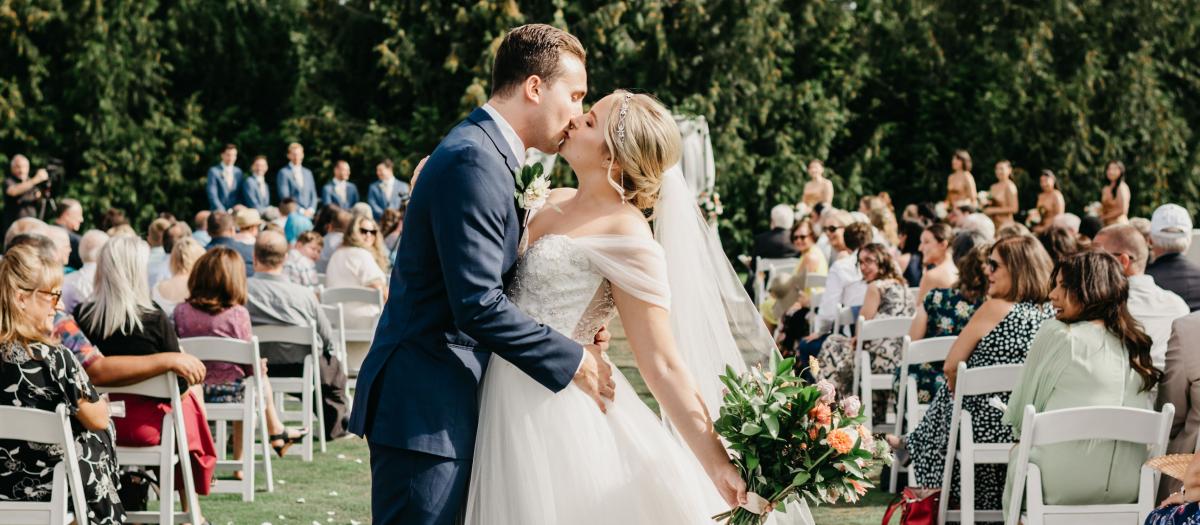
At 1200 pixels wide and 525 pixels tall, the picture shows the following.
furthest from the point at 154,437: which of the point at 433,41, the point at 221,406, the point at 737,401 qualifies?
the point at 433,41

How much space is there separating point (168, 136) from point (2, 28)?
11.1 feet

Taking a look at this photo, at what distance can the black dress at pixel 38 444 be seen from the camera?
4.88 m

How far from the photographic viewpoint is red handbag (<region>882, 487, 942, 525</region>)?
20.2 ft

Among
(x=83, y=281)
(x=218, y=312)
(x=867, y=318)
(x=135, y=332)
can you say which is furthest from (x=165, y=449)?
(x=867, y=318)

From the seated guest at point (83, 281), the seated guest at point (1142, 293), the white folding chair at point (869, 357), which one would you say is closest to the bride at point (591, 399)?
the seated guest at point (1142, 293)

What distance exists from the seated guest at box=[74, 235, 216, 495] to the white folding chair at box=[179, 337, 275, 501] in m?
0.60

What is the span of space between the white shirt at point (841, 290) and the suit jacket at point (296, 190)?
458 inches

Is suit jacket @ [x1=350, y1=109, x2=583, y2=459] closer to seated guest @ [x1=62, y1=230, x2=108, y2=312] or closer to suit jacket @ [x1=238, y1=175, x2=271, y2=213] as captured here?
seated guest @ [x1=62, y1=230, x2=108, y2=312]

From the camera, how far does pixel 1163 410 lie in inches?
190

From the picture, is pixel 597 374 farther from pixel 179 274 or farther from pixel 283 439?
pixel 179 274

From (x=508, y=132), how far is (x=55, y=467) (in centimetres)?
244

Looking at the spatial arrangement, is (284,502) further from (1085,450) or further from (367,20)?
(367,20)

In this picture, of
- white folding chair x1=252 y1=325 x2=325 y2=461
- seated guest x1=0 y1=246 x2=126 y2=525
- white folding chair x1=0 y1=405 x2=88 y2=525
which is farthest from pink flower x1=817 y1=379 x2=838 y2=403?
white folding chair x1=252 y1=325 x2=325 y2=461

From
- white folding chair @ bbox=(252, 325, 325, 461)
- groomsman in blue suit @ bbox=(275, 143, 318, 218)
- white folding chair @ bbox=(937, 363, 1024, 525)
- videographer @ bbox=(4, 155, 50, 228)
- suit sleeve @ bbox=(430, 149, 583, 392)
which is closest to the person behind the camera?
suit sleeve @ bbox=(430, 149, 583, 392)
